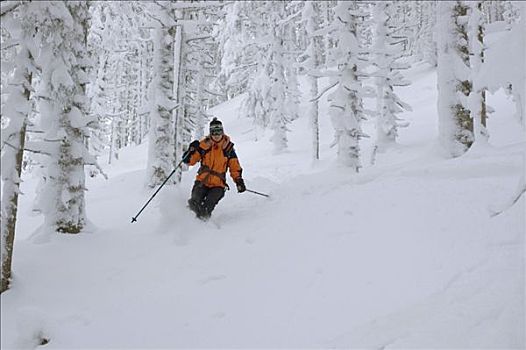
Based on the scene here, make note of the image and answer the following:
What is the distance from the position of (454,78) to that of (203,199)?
19.6 feet

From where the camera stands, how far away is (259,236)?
22.7 ft

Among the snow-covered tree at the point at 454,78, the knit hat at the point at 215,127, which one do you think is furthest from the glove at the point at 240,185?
the snow-covered tree at the point at 454,78

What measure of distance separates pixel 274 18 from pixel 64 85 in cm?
1895

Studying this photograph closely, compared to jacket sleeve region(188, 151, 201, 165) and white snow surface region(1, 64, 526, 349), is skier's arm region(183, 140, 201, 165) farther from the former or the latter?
white snow surface region(1, 64, 526, 349)

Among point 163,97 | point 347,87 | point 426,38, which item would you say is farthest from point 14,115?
point 426,38

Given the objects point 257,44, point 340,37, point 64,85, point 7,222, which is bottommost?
point 7,222

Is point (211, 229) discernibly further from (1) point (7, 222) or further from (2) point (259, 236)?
(1) point (7, 222)

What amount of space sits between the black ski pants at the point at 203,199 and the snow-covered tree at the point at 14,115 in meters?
3.26

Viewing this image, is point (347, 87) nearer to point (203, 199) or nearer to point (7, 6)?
point (203, 199)

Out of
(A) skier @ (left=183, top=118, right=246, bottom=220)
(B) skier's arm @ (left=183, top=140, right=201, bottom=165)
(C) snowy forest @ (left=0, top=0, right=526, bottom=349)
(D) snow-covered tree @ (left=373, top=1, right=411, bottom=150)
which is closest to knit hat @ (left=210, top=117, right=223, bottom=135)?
(A) skier @ (left=183, top=118, right=246, bottom=220)

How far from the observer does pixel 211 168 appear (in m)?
8.09

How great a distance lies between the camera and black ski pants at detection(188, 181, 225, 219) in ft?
26.0

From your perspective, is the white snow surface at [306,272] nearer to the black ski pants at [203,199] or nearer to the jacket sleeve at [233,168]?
the black ski pants at [203,199]

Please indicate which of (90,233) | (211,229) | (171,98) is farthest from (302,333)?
(171,98)
